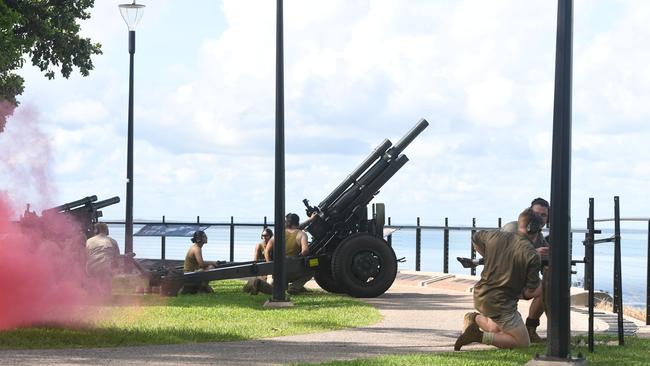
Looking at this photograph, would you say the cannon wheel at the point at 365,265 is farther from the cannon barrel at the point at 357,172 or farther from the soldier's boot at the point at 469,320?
the soldier's boot at the point at 469,320

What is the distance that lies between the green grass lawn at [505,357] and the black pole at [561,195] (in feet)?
1.71

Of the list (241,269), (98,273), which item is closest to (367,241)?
(241,269)

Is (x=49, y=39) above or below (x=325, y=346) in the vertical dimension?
Result: above

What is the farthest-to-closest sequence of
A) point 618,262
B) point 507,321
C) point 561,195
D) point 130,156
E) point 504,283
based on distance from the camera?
point 130,156 → point 618,262 → point 507,321 → point 504,283 → point 561,195

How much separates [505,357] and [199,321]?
5.19m

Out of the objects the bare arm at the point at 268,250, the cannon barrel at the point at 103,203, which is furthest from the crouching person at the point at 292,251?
the cannon barrel at the point at 103,203

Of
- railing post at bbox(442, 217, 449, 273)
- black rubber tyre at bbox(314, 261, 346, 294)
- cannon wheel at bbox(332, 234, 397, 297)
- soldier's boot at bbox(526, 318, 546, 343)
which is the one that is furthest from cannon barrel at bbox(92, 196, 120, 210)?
soldier's boot at bbox(526, 318, 546, 343)

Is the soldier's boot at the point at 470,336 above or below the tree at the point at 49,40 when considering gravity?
below

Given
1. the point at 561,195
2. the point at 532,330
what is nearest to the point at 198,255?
the point at 532,330

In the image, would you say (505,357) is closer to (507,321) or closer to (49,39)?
(507,321)

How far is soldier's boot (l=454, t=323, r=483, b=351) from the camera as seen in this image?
1312cm

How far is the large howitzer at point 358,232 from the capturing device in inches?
838

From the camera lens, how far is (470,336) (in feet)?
43.1

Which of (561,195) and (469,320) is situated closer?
(561,195)
